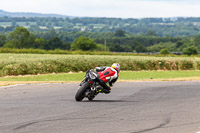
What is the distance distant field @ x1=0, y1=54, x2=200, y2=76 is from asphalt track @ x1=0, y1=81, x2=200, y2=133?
55.7ft

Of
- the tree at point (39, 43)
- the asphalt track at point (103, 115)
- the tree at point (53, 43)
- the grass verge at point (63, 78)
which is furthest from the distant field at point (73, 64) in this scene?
the tree at point (53, 43)

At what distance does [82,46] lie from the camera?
14950 centimetres

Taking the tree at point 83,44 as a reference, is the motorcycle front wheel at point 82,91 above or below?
above

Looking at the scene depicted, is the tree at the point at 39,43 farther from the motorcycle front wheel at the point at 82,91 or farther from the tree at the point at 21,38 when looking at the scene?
the motorcycle front wheel at the point at 82,91

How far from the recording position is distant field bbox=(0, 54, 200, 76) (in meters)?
31.9

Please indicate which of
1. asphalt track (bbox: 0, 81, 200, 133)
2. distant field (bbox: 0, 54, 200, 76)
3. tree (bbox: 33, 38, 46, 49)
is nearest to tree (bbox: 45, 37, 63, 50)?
tree (bbox: 33, 38, 46, 49)

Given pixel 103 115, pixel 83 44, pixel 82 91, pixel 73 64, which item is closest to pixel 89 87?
pixel 82 91

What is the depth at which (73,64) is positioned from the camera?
35.5m

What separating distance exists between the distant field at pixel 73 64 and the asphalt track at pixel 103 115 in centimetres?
1698

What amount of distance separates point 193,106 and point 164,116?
251 centimetres

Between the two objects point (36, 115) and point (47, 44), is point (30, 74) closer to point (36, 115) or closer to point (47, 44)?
point (36, 115)

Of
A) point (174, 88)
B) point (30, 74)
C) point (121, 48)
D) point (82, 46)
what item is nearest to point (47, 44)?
point (82, 46)

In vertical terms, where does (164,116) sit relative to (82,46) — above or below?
above

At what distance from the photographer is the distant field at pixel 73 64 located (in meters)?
31.9
